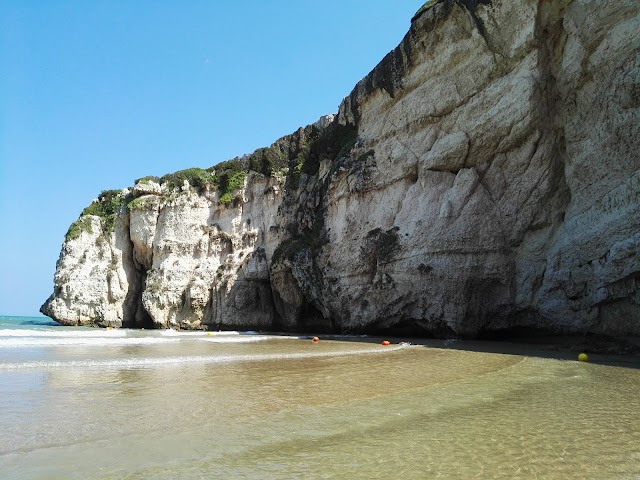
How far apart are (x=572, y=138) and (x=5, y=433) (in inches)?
753

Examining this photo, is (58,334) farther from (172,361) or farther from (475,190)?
(475,190)

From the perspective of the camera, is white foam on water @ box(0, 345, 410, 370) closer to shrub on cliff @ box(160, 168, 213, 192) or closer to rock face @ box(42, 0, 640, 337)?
rock face @ box(42, 0, 640, 337)

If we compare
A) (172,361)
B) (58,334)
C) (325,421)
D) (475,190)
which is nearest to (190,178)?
(58,334)

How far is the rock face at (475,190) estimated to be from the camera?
50.0ft

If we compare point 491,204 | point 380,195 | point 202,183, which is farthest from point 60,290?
point 491,204

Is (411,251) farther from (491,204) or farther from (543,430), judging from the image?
(543,430)

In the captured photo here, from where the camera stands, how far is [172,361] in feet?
45.0

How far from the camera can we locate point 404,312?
21891mm

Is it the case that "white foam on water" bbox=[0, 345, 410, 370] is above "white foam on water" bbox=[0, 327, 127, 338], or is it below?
above

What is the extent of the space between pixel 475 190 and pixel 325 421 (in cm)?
1611

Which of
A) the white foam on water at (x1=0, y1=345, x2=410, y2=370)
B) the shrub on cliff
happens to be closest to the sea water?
the white foam on water at (x1=0, y1=345, x2=410, y2=370)

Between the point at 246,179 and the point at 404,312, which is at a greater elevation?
the point at 246,179

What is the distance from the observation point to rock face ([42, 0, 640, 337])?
50.0ft

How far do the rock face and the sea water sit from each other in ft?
18.4
